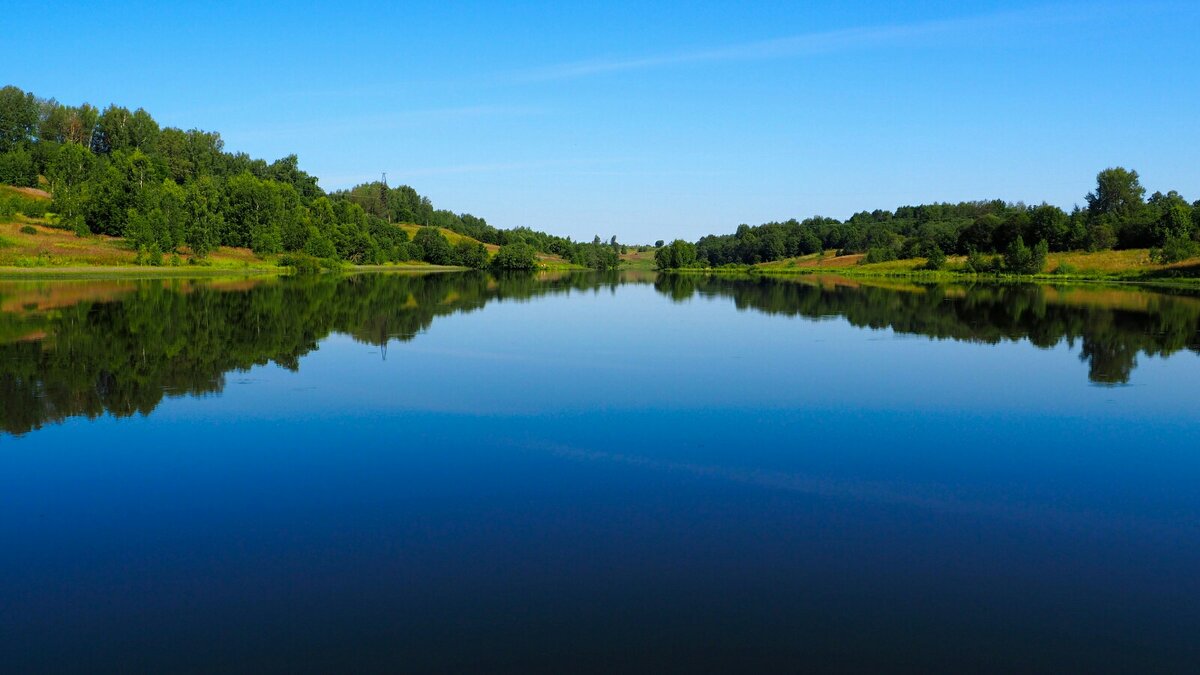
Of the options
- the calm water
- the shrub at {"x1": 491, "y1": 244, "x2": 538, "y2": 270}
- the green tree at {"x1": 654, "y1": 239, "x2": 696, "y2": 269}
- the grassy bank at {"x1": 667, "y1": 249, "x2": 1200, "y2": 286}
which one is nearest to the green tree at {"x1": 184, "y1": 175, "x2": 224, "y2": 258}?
the shrub at {"x1": 491, "y1": 244, "x2": 538, "y2": 270}

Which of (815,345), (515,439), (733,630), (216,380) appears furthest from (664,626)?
(815,345)

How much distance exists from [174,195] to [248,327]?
71.7 meters

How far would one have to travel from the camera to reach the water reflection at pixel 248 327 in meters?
17.4

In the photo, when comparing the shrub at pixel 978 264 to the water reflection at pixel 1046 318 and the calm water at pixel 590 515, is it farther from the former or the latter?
the calm water at pixel 590 515

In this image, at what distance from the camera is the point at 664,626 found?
6.69 meters

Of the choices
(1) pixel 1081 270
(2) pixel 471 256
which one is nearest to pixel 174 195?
(2) pixel 471 256

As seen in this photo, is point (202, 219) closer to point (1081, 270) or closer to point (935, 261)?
point (935, 261)

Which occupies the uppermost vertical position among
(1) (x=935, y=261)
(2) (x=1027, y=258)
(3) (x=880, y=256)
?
(3) (x=880, y=256)

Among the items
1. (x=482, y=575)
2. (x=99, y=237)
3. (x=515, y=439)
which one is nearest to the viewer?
(x=482, y=575)

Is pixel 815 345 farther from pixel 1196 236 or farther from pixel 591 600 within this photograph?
pixel 1196 236

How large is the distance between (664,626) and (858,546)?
2922mm

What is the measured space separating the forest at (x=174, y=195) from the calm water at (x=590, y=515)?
7636 cm

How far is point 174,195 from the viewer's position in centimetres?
8969

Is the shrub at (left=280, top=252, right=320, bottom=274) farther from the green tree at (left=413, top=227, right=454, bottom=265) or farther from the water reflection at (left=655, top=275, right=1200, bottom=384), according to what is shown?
the water reflection at (left=655, top=275, right=1200, bottom=384)
